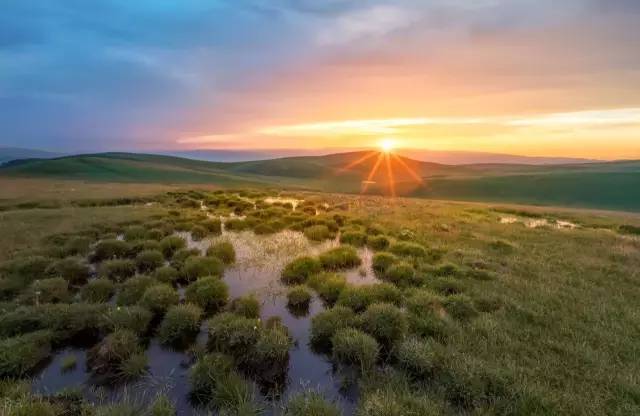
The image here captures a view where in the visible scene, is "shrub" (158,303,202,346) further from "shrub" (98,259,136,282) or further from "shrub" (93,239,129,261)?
"shrub" (93,239,129,261)

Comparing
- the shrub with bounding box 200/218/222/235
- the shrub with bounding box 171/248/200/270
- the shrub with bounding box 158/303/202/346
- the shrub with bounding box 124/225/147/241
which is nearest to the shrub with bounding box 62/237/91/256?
the shrub with bounding box 124/225/147/241

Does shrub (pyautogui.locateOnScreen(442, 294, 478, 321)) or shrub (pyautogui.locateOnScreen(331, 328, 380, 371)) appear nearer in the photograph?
shrub (pyautogui.locateOnScreen(331, 328, 380, 371))

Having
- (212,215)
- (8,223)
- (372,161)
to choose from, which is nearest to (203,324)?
(212,215)

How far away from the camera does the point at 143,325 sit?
8000 mm

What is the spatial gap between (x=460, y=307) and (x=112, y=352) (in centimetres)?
884

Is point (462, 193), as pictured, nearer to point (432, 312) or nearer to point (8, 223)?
point (432, 312)

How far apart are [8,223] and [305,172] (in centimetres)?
12349

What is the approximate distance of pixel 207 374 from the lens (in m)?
6.23

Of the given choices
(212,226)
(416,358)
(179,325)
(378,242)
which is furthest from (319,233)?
(416,358)

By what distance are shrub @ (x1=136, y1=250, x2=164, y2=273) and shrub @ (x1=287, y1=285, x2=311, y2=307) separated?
5.98 meters

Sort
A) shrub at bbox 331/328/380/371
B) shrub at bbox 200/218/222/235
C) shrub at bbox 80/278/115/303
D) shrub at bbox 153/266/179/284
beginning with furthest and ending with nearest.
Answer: shrub at bbox 200/218/222/235
shrub at bbox 153/266/179/284
shrub at bbox 80/278/115/303
shrub at bbox 331/328/380/371

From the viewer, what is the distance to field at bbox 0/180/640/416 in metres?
5.79

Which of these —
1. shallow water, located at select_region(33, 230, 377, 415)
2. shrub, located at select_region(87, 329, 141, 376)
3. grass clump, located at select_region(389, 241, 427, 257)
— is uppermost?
grass clump, located at select_region(389, 241, 427, 257)

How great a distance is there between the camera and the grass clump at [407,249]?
46.9 ft
